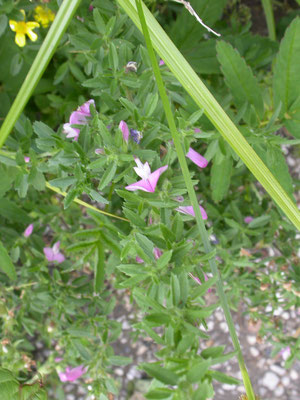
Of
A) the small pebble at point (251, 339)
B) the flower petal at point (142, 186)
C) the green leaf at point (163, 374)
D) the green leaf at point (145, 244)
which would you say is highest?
the flower petal at point (142, 186)

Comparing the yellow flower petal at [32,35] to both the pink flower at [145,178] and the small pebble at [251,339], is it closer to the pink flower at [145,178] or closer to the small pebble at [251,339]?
the pink flower at [145,178]

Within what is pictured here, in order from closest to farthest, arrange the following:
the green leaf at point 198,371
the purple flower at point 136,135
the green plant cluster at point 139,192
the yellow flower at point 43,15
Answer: the green leaf at point 198,371, the green plant cluster at point 139,192, the purple flower at point 136,135, the yellow flower at point 43,15

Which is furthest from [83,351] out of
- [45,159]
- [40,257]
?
[45,159]

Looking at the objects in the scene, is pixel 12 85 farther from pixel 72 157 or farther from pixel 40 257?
pixel 72 157

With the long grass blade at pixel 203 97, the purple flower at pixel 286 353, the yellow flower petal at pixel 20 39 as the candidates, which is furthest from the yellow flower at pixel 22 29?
the purple flower at pixel 286 353

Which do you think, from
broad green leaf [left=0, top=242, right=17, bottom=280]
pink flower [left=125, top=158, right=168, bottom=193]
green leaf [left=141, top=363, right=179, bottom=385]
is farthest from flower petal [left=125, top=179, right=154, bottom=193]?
broad green leaf [left=0, top=242, right=17, bottom=280]
